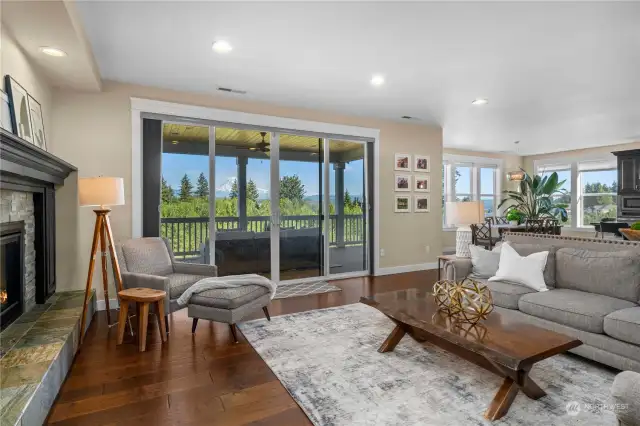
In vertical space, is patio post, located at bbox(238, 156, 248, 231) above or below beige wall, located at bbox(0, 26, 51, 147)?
below

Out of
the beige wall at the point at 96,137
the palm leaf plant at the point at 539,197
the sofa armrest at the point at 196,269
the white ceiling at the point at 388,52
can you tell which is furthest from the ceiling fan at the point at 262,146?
the palm leaf plant at the point at 539,197

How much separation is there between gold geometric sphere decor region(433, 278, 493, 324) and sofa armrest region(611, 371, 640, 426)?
105cm

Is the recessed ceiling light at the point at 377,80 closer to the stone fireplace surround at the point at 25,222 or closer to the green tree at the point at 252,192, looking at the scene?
the green tree at the point at 252,192

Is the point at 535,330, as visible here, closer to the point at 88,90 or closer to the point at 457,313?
the point at 457,313

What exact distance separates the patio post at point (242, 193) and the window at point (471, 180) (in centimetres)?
563

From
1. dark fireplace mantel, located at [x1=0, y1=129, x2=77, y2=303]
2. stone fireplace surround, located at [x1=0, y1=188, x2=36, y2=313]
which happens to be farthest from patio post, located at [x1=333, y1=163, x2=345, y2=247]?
stone fireplace surround, located at [x1=0, y1=188, x2=36, y2=313]

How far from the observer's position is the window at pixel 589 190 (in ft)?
28.3

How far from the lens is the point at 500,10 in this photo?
2.61 meters

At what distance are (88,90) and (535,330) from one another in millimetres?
4778

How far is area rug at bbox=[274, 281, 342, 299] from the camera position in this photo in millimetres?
4734

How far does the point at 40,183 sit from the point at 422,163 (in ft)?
18.1

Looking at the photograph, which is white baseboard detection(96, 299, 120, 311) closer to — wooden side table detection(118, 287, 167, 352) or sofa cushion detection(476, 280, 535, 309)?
wooden side table detection(118, 287, 167, 352)

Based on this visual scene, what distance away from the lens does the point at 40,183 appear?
319cm

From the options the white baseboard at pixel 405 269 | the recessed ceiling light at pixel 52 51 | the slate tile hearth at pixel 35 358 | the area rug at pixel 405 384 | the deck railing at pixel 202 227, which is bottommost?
the area rug at pixel 405 384
